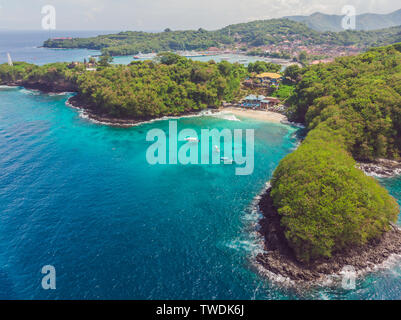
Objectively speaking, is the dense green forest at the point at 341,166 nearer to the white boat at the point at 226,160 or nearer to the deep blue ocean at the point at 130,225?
the deep blue ocean at the point at 130,225

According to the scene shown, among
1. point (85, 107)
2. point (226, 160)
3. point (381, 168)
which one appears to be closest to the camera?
point (381, 168)

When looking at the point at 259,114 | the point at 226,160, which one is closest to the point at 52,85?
the point at 259,114

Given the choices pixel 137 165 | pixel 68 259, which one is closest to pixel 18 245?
pixel 68 259

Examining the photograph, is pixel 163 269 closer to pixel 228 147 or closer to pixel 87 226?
pixel 87 226

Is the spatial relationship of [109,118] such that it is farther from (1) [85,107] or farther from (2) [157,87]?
(2) [157,87]
